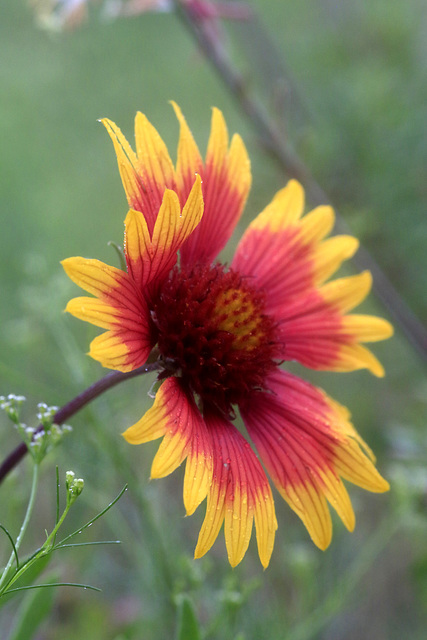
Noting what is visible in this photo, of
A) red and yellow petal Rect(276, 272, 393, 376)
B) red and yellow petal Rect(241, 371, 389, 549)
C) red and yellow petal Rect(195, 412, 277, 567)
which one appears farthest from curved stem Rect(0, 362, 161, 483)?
red and yellow petal Rect(276, 272, 393, 376)

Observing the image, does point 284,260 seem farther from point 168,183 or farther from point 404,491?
point 404,491

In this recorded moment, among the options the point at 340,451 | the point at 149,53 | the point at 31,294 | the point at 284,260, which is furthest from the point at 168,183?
the point at 149,53

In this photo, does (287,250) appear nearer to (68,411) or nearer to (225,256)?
(68,411)

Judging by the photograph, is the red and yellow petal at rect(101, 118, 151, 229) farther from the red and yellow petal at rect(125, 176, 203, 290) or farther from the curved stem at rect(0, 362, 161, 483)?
the curved stem at rect(0, 362, 161, 483)

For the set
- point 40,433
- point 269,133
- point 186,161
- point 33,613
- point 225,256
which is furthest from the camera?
point 225,256

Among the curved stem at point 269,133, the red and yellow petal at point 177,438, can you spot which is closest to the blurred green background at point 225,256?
the curved stem at point 269,133

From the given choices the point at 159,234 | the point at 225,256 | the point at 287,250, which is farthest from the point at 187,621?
the point at 225,256
